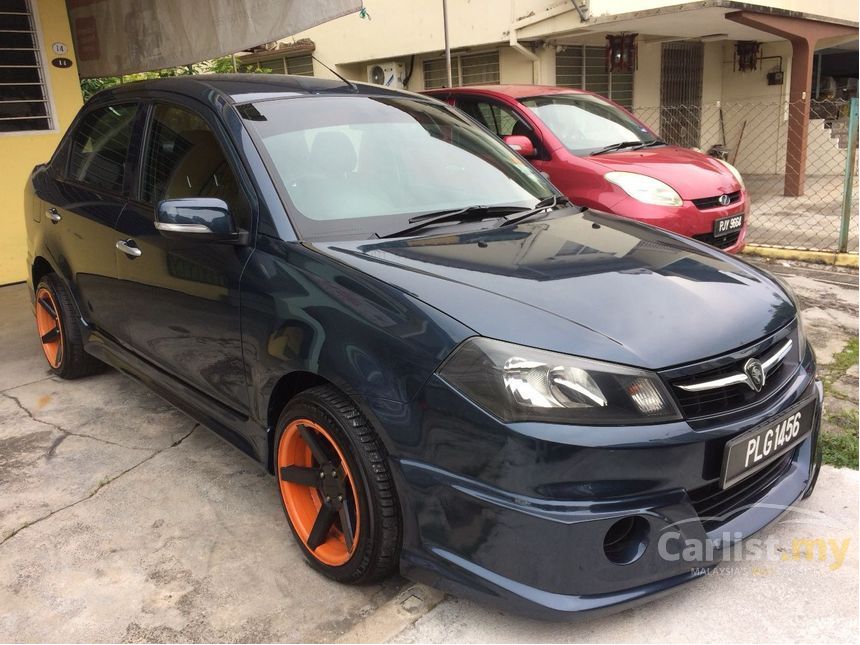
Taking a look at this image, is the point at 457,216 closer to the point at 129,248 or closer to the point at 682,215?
the point at 129,248

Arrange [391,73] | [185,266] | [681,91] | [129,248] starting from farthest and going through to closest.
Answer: [681,91]
[391,73]
[129,248]
[185,266]

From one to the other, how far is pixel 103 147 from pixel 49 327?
135 centimetres

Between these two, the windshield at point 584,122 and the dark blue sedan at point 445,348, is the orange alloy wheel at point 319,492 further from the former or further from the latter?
the windshield at point 584,122

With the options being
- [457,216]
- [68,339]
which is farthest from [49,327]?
[457,216]

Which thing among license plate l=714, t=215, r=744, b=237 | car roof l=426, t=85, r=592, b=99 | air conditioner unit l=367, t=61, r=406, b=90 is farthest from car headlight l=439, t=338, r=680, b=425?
air conditioner unit l=367, t=61, r=406, b=90

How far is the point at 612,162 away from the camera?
18.6ft

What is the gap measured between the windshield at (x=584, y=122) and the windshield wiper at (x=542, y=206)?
2872 millimetres

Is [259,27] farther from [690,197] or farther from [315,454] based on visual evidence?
[315,454]

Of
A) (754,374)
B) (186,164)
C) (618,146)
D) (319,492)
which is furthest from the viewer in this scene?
(618,146)

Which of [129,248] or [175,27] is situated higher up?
[175,27]

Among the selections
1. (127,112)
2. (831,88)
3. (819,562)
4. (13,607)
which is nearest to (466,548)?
(819,562)

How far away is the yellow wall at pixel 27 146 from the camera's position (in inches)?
261

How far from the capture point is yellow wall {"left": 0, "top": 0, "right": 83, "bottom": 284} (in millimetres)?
6641

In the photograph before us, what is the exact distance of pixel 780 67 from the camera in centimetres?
1373
